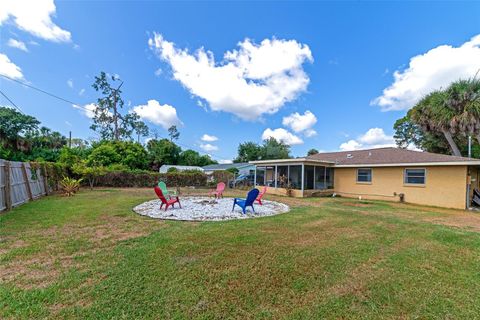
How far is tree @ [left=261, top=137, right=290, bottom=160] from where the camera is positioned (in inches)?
1529

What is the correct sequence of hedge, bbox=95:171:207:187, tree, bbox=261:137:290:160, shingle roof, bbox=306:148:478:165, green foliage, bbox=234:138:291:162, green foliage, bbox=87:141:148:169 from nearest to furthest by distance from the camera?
shingle roof, bbox=306:148:478:165 → hedge, bbox=95:171:207:187 → green foliage, bbox=87:141:148:169 → tree, bbox=261:137:290:160 → green foliage, bbox=234:138:291:162

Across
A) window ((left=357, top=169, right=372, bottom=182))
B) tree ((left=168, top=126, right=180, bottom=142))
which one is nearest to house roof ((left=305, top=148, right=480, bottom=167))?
window ((left=357, top=169, right=372, bottom=182))

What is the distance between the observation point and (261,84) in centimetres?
1788

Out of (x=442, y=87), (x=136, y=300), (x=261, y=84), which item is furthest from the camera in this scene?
(x=261, y=84)

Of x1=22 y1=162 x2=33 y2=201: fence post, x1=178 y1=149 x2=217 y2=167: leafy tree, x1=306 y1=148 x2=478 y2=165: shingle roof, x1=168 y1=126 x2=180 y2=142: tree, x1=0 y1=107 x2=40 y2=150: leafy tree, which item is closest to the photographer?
x1=22 y1=162 x2=33 y2=201: fence post

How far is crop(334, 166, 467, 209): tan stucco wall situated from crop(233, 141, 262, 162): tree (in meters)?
25.0

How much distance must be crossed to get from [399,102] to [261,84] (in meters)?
13.2

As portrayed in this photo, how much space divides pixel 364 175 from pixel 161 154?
97.7ft

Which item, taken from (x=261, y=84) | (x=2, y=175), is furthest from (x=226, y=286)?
(x=261, y=84)

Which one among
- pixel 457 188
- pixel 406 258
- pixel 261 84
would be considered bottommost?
pixel 406 258

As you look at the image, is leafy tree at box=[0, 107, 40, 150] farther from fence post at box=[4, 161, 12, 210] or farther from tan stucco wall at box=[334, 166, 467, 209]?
tan stucco wall at box=[334, 166, 467, 209]

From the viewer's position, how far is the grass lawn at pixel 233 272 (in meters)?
2.49

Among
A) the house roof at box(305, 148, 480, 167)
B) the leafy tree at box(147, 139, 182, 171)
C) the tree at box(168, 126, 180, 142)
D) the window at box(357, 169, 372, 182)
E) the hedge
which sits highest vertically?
the tree at box(168, 126, 180, 142)

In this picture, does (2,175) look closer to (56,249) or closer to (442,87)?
(56,249)
